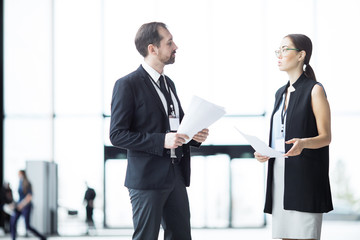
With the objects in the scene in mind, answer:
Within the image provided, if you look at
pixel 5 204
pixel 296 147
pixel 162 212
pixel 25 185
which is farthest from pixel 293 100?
pixel 5 204

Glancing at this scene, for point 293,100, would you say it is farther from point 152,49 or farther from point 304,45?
point 152,49

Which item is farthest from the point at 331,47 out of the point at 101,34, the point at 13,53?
the point at 13,53

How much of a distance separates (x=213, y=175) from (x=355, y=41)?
161 inches

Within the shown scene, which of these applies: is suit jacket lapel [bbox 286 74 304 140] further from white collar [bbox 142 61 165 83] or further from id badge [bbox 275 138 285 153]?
white collar [bbox 142 61 165 83]

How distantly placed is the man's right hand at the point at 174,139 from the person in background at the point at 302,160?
0.43 m

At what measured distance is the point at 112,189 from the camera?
9.86 m

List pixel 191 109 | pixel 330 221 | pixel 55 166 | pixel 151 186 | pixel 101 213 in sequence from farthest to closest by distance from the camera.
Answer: pixel 330 221, pixel 101 213, pixel 55 166, pixel 151 186, pixel 191 109

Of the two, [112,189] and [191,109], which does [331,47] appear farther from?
[191,109]

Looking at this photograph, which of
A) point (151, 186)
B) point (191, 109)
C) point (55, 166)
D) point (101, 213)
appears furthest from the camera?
point (101, 213)

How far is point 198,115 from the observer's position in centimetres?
223

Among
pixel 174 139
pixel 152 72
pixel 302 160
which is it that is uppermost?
pixel 152 72

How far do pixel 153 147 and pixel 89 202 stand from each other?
7.66 m

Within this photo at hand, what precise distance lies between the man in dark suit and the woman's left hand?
18.3 inches

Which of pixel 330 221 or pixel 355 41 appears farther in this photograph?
pixel 330 221
